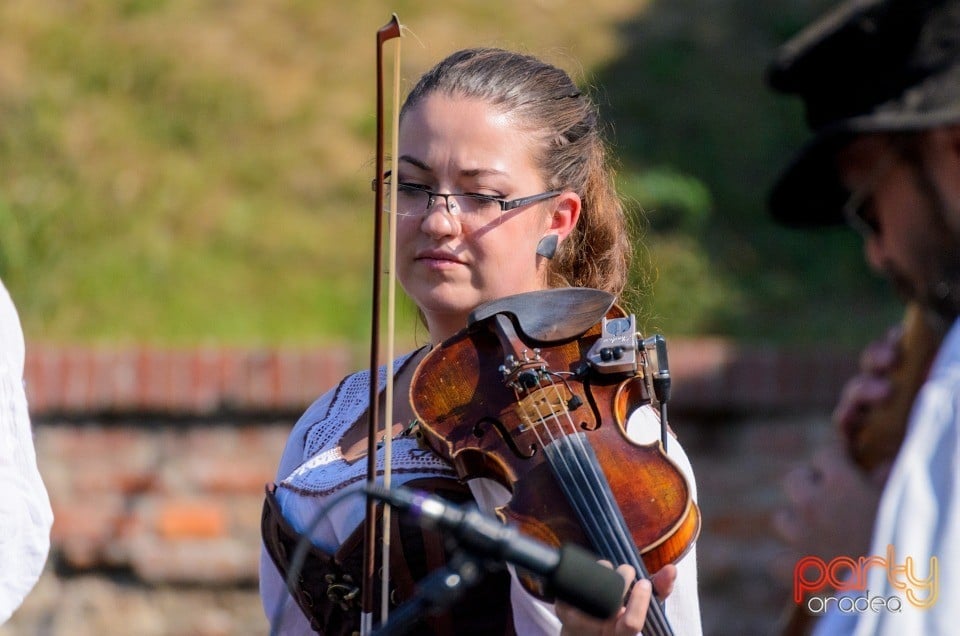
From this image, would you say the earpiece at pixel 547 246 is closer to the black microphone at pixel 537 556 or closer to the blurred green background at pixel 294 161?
the black microphone at pixel 537 556

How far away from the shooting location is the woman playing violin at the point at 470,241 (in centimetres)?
212

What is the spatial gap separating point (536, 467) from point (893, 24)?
0.79 meters

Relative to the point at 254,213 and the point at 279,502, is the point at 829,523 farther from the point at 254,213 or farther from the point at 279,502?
the point at 254,213

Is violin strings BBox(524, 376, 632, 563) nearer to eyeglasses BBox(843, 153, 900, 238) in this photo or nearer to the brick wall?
eyeglasses BBox(843, 153, 900, 238)

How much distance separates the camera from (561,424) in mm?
1979

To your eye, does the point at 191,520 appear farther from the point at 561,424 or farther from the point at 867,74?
the point at 867,74

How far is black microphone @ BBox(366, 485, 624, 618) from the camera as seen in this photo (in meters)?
1.52

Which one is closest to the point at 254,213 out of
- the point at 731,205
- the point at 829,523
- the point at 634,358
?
the point at 731,205

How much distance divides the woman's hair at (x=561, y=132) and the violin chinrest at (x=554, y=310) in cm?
26

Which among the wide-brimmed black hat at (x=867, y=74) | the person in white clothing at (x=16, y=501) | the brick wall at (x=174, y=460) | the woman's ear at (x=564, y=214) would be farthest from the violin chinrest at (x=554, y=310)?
the brick wall at (x=174, y=460)

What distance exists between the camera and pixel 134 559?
488 cm

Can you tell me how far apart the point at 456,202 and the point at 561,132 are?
270 millimetres

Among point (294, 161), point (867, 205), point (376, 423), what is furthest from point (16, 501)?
point (294, 161)

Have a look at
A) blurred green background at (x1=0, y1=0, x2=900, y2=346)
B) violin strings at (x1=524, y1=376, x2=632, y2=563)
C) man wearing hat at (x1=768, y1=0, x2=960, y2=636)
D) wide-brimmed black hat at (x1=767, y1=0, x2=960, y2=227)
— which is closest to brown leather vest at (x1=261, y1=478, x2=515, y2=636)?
violin strings at (x1=524, y1=376, x2=632, y2=563)
